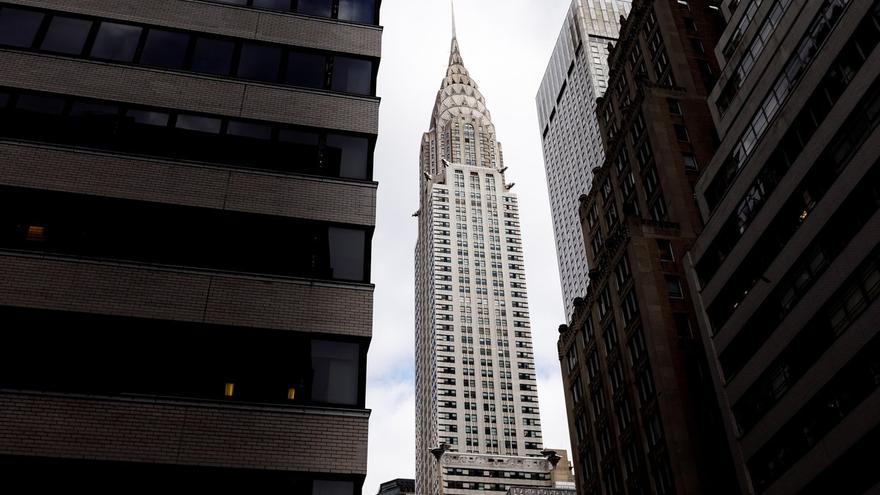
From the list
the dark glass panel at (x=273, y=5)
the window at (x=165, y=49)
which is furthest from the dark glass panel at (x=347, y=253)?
the dark glass panel at (x=273, y=5)

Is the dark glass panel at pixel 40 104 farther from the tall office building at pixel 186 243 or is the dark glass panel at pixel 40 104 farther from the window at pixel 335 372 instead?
the window at pixel 335 372

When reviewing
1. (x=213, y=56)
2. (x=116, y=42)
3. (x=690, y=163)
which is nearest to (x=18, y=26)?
(x=116, y=42)

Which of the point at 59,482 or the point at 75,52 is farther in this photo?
the point at 75,52

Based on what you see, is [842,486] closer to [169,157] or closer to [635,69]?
[169,157]

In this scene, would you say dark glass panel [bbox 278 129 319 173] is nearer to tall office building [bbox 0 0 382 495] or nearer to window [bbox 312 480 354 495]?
tall office building [bbox 0 0 382 495]

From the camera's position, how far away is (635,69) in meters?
75.0

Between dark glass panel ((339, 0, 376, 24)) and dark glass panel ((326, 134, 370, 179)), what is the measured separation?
238 inches

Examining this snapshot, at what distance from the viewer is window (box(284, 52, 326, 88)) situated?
27516 millimetres

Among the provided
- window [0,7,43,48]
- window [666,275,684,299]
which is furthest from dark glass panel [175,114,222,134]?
window [666,275,684,299]

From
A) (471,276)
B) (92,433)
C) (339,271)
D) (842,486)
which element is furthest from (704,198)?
(471,276)

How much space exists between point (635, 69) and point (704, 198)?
1246 inches

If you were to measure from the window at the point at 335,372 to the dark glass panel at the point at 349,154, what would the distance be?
6.63m

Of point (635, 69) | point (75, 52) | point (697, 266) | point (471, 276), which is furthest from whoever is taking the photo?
point (471, 276)

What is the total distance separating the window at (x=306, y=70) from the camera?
2752 centimetres
